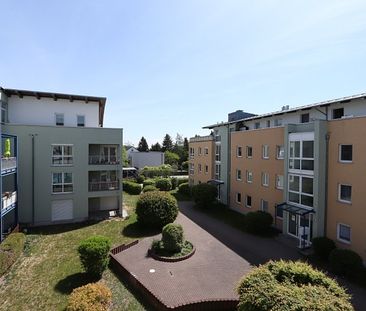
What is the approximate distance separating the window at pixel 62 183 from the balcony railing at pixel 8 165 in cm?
384

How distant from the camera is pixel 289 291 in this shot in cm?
902

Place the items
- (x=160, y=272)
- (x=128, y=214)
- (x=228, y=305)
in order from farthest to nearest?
(x=128, y=214)
(x=160, y=272)
(x=228, y=305)

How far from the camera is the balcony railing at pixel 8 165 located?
66.8 ft

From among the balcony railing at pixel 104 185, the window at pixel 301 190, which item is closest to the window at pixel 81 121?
the balcony railing at pixel 104 185

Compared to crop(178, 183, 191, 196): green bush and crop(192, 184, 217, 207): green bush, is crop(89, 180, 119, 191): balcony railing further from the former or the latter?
crop(178, 183, 191, 196): green bush

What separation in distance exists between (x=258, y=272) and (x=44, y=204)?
22.2 meters

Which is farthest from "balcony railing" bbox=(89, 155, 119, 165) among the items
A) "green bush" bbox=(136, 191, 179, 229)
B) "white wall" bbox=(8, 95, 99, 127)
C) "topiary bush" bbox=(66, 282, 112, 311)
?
"topiary bush" bbox=(66, 282, 112, 311)

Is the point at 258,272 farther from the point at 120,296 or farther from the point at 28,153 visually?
the point at 28,153

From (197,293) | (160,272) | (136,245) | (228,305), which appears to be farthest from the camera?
(136,245)

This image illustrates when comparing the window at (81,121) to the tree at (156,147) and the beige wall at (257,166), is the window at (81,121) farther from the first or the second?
the tree at (156,147)

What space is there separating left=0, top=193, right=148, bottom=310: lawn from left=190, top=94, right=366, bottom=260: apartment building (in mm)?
12631

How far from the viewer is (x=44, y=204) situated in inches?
1030

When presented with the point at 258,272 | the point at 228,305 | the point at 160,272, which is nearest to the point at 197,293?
the point at 228,305

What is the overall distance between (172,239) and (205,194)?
1415 cm
